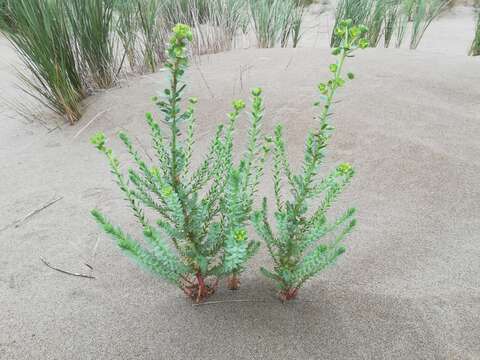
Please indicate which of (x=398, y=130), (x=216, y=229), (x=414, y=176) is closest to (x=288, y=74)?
(x=398, y=130)

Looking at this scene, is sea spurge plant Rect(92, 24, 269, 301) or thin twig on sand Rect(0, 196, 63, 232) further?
thin twig on sand Rect(0, 196, 63, 232)

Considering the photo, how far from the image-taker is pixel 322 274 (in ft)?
3.98

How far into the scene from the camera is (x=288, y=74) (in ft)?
9.24

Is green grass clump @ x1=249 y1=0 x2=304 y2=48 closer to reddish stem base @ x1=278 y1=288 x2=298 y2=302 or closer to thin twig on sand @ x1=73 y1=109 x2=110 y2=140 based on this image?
thin twig on sand @ x1=73 y1=109 x2=110 y2=140

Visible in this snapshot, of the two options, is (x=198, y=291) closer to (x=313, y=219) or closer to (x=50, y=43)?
(x=313, y=219)

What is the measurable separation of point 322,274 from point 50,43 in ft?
7.24

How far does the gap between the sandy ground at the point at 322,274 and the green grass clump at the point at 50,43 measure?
0.66 ft

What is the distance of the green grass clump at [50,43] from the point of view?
2.41 meters

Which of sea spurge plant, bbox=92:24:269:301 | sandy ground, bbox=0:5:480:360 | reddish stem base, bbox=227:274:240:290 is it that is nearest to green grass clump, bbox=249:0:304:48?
sandy ground, bbox=0:5:480:360

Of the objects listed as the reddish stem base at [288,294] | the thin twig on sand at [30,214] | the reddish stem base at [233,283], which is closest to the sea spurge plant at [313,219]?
the reddish stem base at [288,294]

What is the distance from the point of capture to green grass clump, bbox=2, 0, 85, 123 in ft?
7.89

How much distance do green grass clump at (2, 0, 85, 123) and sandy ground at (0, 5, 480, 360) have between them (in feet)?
0.66

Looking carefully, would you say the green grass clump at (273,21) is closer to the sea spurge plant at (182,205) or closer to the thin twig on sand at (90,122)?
the thin twig on sand at (90,122)

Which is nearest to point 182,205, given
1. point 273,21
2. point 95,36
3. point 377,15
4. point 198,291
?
point 198,291
